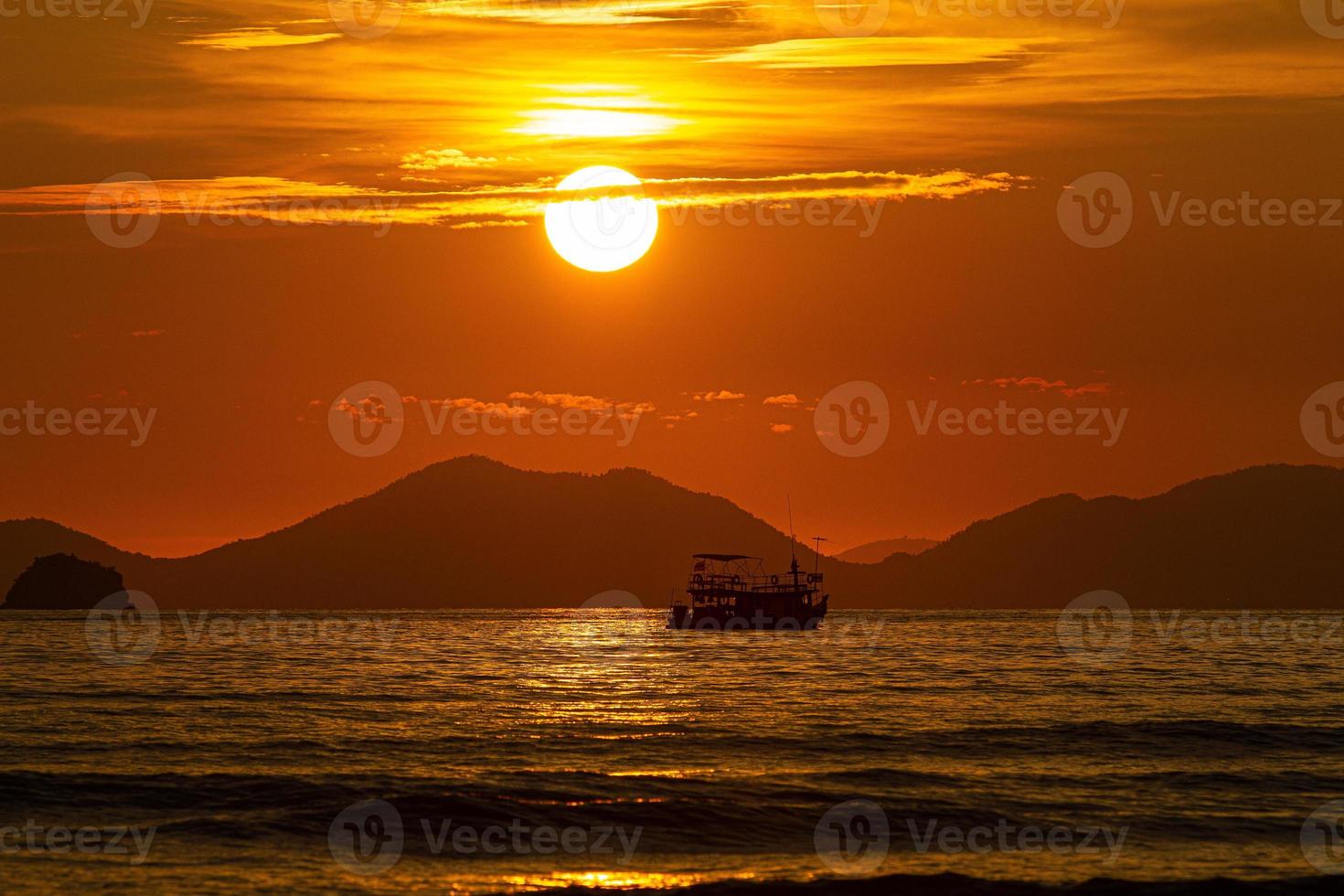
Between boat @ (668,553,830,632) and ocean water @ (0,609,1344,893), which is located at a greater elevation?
boat @ (668,553,830,632)

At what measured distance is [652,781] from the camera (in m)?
41.2

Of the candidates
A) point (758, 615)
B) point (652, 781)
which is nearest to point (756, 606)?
point (758, 615)

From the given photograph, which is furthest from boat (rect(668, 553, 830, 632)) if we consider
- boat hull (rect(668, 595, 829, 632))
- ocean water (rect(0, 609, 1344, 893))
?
ocean water (rect(0, 609, 1344, 893))

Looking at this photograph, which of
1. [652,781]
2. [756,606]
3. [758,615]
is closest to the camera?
[652,781]

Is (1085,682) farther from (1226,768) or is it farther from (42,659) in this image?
(42,659)

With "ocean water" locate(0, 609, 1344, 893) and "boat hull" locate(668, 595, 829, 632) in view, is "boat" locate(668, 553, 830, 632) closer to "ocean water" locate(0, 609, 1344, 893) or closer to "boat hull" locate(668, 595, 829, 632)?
"boat hull" locate(668, 595, 829, 632)

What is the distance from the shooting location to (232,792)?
39.0m

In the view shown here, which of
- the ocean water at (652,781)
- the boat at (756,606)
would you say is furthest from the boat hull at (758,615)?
the ocean water at (652,781)

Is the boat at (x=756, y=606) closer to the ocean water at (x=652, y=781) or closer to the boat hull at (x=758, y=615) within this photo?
the boat hull at (x=758, y=615)

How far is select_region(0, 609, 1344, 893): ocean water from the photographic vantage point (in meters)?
31.1

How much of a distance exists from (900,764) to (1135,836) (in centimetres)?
1193

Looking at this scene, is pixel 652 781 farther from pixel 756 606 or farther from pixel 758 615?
pixel 758 615

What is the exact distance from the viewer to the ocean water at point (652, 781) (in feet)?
102

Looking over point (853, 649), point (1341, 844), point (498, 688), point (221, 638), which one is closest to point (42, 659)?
point (498, 688)
